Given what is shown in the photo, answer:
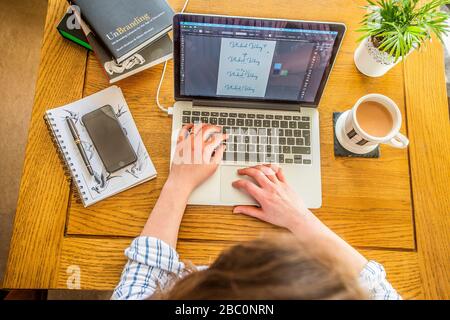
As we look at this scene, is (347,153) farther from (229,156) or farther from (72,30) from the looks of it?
(72,30)

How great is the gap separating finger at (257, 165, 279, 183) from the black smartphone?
11.0 inches

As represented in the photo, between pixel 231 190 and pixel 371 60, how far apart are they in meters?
0.43

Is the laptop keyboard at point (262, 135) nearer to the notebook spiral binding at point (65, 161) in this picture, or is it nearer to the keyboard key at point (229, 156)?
the keyboard key at point (229, 156)

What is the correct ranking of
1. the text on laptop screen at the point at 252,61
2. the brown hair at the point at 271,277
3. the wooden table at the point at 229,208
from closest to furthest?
the brown hair at the point at 271,277 → the text on laptop screen at the point at 252,61 → the wooden table at the point at 229,208

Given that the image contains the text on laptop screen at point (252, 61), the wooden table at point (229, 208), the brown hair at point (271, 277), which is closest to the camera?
the brown hair at point (271, 277)

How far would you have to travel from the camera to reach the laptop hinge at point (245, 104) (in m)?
0.89

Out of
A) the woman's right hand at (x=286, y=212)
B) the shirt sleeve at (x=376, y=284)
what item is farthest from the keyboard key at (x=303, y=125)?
the shirt sleeve at (x=376, y=284)

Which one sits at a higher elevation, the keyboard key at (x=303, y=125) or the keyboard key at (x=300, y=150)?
the keyboard key at (x=303, y=125)

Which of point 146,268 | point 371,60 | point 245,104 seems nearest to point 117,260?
point 146,268

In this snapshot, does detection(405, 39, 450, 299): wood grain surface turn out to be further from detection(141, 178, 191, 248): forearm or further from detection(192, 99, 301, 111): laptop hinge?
detection(141, 178, 191, 248): forearm

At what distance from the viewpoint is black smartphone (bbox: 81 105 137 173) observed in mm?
864

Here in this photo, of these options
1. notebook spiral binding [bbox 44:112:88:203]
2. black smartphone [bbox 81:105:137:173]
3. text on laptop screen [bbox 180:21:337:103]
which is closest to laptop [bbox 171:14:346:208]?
text on laptop screen [bbox 180:21:337:103]

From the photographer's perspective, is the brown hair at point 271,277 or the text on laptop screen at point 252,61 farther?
the text on laptop screen at point 252,61

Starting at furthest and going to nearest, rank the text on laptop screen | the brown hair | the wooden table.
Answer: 1. the wooden table
2. the text on laptop screen
3. the brown hair
